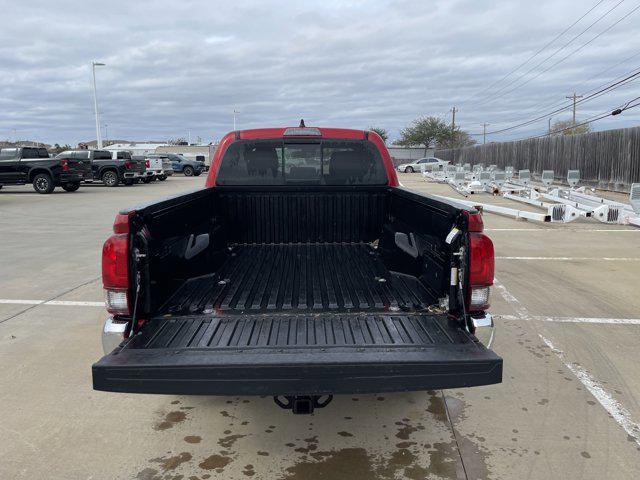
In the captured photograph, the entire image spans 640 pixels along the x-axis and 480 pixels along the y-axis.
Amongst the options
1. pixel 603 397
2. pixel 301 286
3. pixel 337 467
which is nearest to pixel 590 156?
pixel 603 397

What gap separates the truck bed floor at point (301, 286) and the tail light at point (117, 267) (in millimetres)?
478

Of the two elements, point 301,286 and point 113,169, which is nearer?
point 301,286

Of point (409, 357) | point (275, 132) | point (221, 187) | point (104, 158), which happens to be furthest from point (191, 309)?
point (104, 158)

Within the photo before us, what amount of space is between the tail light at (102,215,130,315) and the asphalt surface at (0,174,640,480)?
0.96 m

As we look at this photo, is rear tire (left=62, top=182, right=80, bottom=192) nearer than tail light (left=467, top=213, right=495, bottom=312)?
No

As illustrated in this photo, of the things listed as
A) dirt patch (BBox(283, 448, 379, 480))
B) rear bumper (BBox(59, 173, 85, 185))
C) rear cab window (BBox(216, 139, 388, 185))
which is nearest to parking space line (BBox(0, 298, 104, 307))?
rear cab window (BBox(216, 139, 388, 185))

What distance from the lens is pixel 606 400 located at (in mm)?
3736

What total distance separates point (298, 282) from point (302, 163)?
1.61 m

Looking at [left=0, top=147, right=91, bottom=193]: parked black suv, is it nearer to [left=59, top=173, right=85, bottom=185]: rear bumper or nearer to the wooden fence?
[left=59, top=173, right=85, bottom=185]: rear bumper

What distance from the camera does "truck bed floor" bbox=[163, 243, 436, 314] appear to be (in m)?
3.50

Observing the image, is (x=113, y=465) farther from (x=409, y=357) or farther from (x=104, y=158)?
(x=104, y=158)

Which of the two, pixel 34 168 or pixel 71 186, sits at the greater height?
pixel 34 168

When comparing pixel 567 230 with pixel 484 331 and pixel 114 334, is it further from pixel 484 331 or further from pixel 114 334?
pixel 114 334

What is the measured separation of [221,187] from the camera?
510cm
